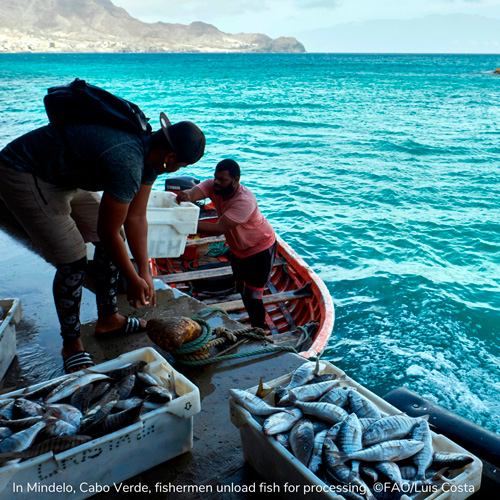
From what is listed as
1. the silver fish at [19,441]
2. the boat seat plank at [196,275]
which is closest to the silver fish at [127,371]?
the silver fish at [19,441]

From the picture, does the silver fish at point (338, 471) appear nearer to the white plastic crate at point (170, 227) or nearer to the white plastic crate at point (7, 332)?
the white plastic crate at point (7, 332)

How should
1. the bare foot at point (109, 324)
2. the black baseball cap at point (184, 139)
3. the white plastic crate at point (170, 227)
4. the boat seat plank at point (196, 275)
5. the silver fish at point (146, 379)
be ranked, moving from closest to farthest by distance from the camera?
1. the silver fish at point (146, 379)
2. the black baseball cap at point (184, 139)
3. the bare foot at point (109, 324)
4. the white plastic crate at point (170, 227)
5. the boat seat plank at point (196, 275)

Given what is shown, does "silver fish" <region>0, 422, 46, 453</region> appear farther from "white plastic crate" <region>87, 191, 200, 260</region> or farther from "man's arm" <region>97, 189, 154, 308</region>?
"white plastic crate" <region>87, 191, 200, 260</region>

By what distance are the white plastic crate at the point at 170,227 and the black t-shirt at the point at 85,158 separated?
249cm

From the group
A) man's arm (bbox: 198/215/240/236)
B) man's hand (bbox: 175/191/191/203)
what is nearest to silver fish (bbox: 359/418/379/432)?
man's arm (bbox: 198/215/240/236)

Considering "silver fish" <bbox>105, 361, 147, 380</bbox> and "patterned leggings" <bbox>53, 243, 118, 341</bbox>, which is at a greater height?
"patterned leggings" <bbox>53, 243, 118, 341</bbox>

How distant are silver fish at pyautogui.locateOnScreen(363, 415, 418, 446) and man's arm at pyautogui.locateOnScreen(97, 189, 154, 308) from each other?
1.73 m

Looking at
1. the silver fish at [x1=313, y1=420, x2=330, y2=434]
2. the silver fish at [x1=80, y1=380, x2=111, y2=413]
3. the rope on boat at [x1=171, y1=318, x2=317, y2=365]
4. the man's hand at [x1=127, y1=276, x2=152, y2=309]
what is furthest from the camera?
the rope on boat at [x1=171, y1=318, x2=317, y2=365]

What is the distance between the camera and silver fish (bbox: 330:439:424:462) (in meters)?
2.10

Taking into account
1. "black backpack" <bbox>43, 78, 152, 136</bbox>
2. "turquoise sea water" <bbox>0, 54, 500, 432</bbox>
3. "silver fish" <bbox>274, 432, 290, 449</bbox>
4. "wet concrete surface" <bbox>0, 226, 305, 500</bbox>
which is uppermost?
"black backpack" <bbox>43, 78, 152, 136</bbox>

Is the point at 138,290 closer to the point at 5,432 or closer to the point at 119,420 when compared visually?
the point at 119,420

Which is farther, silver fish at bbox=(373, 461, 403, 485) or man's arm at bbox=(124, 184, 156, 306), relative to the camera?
man's arm at bbox=(124, 184, 156, 306)

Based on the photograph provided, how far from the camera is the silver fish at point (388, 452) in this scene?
210cm

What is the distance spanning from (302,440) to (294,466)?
14 centimetres
